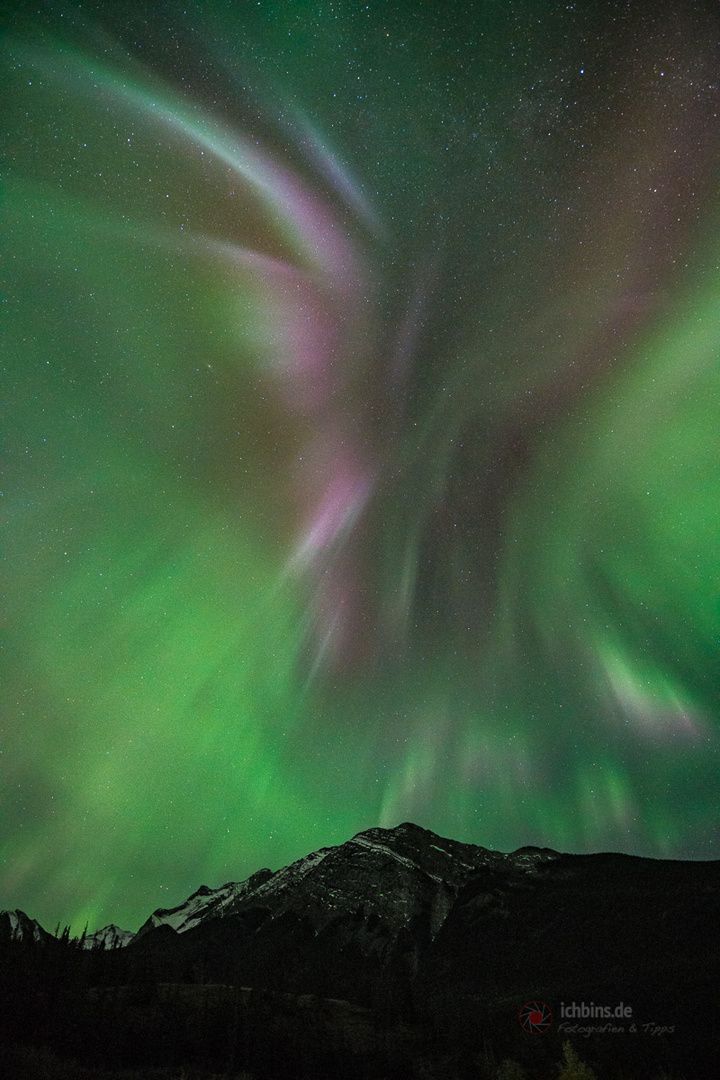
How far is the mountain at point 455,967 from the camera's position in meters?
36.9

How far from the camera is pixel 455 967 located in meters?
117

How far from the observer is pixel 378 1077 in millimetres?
31406
